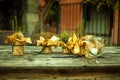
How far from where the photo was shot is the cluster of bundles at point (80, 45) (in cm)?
350

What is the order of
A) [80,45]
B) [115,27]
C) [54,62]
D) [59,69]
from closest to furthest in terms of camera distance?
[59,69] < [54,62] < [80,45] < [115,27]

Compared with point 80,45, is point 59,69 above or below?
below

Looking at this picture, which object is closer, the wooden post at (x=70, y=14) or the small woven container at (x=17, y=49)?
the small woven container at (x=17, y=49)

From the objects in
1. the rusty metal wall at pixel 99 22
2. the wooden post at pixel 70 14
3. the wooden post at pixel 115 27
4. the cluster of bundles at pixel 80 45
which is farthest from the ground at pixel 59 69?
the wooden post at pixel 70 14

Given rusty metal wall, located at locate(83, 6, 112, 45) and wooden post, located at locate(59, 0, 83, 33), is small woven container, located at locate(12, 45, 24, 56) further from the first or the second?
wooden post, located at locate(59, 0, 83, 33)

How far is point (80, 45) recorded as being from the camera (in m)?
3.57

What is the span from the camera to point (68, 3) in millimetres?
12211

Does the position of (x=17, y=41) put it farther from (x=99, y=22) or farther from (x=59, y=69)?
(x=99, y=22)

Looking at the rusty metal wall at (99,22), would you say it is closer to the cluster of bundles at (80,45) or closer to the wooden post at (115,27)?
the wooden post at (115,27)

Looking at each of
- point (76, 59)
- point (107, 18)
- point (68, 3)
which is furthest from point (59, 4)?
point (76, 59)

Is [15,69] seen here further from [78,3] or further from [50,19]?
[50,19]

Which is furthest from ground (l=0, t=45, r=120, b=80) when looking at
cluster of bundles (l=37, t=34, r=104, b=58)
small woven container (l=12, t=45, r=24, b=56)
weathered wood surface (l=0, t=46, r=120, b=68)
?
small woven container (l=12, t=45, r=24, b=56)

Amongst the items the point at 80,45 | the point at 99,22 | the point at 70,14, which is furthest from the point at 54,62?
the point at 70,14

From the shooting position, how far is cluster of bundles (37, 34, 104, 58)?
11.5 feet
